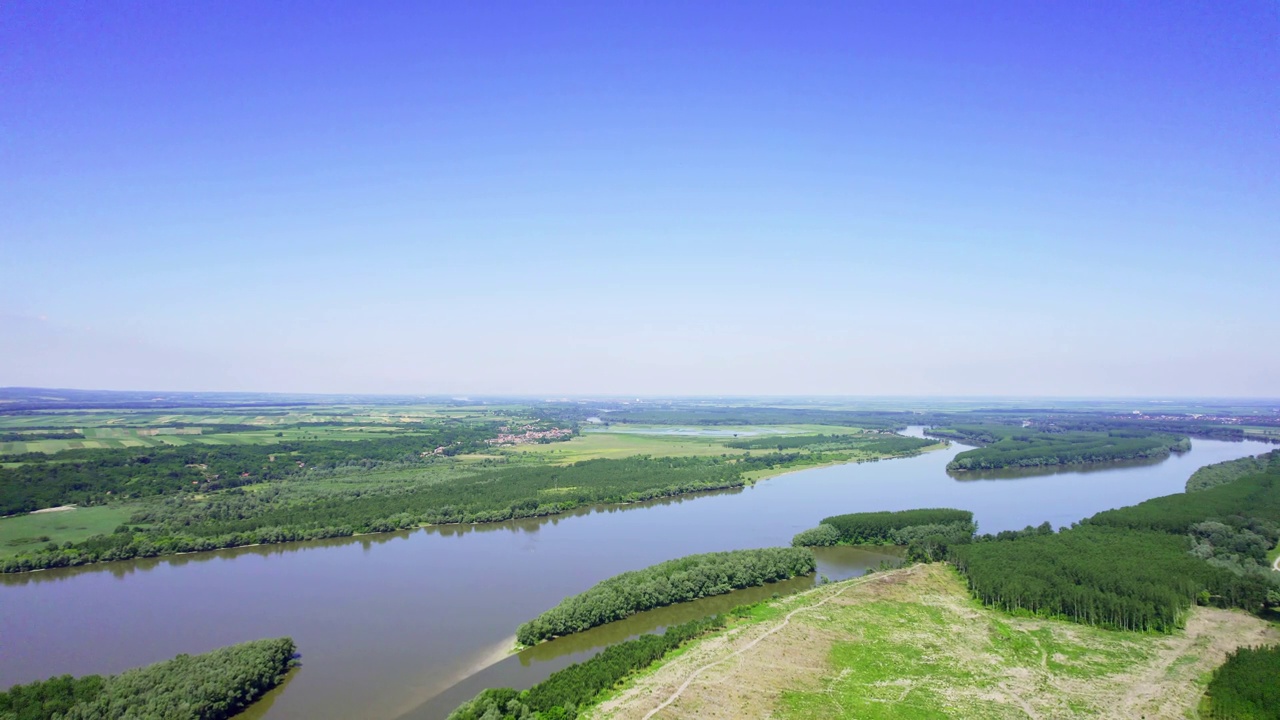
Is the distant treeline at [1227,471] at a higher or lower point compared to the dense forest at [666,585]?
higher

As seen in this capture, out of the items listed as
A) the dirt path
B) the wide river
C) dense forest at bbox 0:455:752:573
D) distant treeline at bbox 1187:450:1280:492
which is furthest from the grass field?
distant treeline at bbox 1187:450:1280:492

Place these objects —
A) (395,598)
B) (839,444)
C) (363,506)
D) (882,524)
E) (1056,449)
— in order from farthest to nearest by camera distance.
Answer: (839,444) < (1056,449) < (363,506) < (882,524) < (395,598)

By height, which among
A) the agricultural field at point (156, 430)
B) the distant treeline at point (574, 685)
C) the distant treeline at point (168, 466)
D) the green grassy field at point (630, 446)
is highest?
the agricultural field at point (156, 430)

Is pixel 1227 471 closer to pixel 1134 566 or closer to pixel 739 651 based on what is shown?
pixel 1134 566

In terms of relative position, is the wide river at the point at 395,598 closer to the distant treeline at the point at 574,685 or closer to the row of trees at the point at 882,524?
the row of trees at the point at 882,524

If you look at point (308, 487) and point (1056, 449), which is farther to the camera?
point (1056, 449)

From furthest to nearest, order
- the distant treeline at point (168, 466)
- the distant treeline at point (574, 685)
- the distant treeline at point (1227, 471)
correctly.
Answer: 1. the distant treeline at point (1227, 471)
2. the distant treeline at point (168, 466)
3. the distant treeline at point (574, 685)

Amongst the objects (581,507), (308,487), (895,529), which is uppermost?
(308,487)

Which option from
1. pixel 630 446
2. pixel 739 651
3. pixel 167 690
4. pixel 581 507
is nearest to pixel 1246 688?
pixel 739 651

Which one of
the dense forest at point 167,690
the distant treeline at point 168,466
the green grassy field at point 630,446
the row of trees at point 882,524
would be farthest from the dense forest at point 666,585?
the distant treeline at point 168,466
